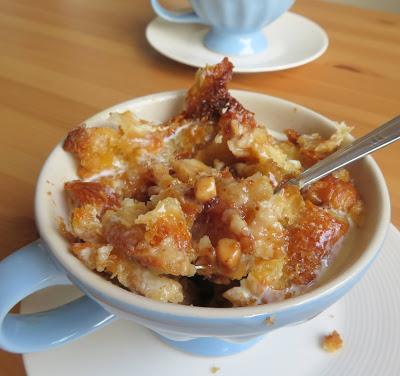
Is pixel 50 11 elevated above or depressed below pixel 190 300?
above

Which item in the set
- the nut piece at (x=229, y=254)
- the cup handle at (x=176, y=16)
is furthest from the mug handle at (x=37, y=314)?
the cup handle at (x=176, y=16)

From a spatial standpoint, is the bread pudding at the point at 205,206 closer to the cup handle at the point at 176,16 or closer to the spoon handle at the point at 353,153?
the spoon handle at the point at 353,153

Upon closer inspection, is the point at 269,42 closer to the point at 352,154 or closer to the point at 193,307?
the point at 352,154

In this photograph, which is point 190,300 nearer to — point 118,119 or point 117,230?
point 117,230

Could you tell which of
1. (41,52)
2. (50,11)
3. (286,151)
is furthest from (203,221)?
(50,11)

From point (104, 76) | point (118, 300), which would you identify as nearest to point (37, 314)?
point (118, 300)

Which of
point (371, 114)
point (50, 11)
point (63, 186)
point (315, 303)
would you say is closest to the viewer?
point (315, 303)

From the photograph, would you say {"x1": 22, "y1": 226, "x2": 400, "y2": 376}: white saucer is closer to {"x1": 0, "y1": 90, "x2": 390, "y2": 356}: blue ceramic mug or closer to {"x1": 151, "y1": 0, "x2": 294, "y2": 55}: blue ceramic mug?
{"x1": 0, "y1": 90, "x2": 390, "y2": 356}: blue ceramic mug
